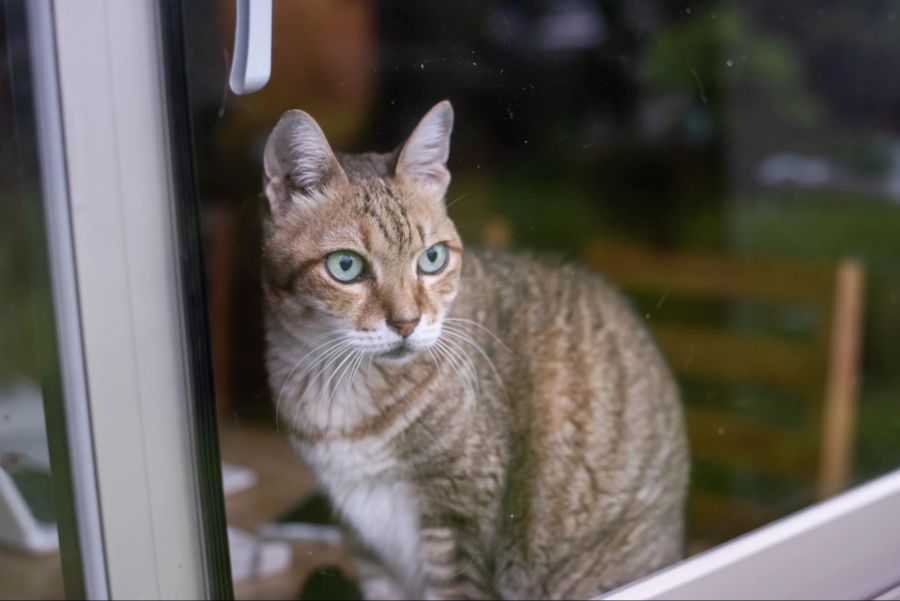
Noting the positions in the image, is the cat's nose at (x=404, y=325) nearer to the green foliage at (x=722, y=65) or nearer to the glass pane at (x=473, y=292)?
the glass pane at (x=473, y=292)

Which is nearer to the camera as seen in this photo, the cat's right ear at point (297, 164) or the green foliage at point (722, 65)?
the cat's right ear at point (297, 164)

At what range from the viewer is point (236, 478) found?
0.78 metres

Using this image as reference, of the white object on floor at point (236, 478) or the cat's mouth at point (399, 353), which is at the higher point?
the cat's mouth at point (399, 353)

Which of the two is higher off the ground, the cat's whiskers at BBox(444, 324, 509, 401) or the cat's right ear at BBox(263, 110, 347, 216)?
the cat's right ear at BBox(263, 110, 347, 216)

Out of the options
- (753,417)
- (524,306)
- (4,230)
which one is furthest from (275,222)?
(753,417)

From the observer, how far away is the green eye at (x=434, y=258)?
2.59ft

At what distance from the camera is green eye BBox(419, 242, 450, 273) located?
0.79 meters

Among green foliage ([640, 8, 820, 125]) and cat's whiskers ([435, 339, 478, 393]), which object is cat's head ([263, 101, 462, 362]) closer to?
cat's whiskers ([435, 339, 478, 393])

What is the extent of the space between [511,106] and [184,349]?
40cm

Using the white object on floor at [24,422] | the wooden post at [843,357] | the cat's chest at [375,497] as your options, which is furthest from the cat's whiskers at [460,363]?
the wooden post at [843,357]

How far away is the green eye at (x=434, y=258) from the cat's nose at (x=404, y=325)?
0.16 feet

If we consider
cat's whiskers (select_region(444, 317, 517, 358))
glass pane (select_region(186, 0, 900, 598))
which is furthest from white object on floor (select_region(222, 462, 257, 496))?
cat's whiskers (select_region(444, 317, 517, 358))

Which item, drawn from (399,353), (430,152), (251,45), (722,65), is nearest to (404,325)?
(399,353)

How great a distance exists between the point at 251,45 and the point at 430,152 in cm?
20
